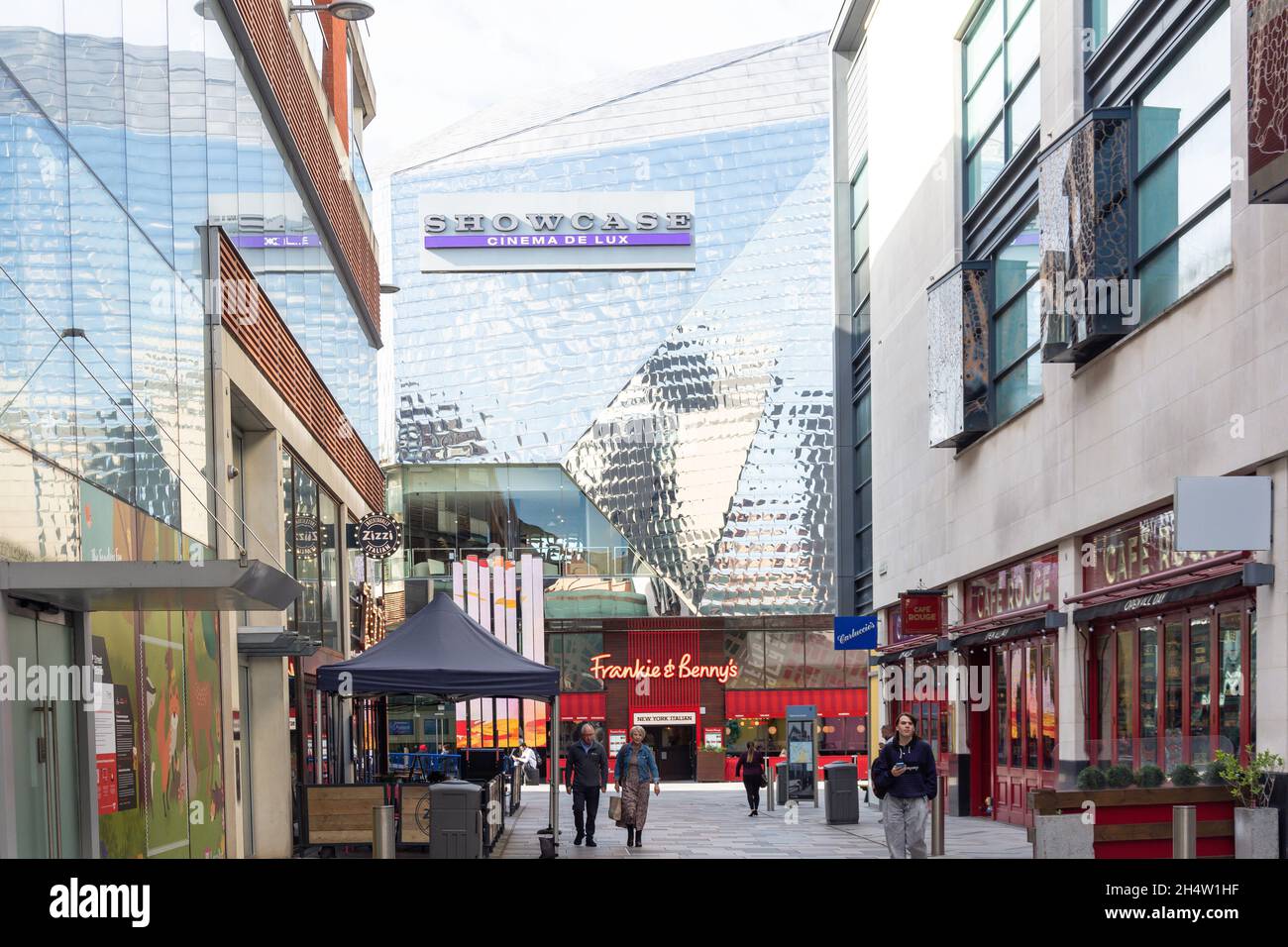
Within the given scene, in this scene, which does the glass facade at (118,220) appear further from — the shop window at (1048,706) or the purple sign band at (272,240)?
the shop window at (1048,706)

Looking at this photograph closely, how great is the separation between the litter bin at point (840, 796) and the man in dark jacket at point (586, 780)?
7030 mm

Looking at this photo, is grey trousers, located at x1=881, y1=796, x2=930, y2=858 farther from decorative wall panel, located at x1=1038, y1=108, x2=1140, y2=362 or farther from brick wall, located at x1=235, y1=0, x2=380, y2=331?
brick wall, located at x1=235, y1=0, x2=380, y2=331

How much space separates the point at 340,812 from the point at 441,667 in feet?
9.53

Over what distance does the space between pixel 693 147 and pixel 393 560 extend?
63.2ft

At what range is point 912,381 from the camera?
34281mm

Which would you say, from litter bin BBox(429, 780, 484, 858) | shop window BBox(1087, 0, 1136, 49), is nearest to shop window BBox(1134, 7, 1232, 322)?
shop window BBox(1087, 0, 1136, 49)

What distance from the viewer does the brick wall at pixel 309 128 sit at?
20281mm

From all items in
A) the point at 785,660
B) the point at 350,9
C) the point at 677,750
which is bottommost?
the point at 677,750

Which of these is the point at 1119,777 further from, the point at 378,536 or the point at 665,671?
the point at 665,671

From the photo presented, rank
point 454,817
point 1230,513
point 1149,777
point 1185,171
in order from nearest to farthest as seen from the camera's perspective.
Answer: point 1149,777, point 1230,513, point 454,817, point 1185,171

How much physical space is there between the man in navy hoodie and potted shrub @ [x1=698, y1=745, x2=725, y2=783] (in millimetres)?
39932

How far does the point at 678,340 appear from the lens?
192 feet

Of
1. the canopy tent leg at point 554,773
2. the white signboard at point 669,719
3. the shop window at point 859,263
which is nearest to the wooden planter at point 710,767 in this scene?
the white signboard at point 669,719

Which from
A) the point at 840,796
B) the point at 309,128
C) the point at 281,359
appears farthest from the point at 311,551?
the point at 840,796
